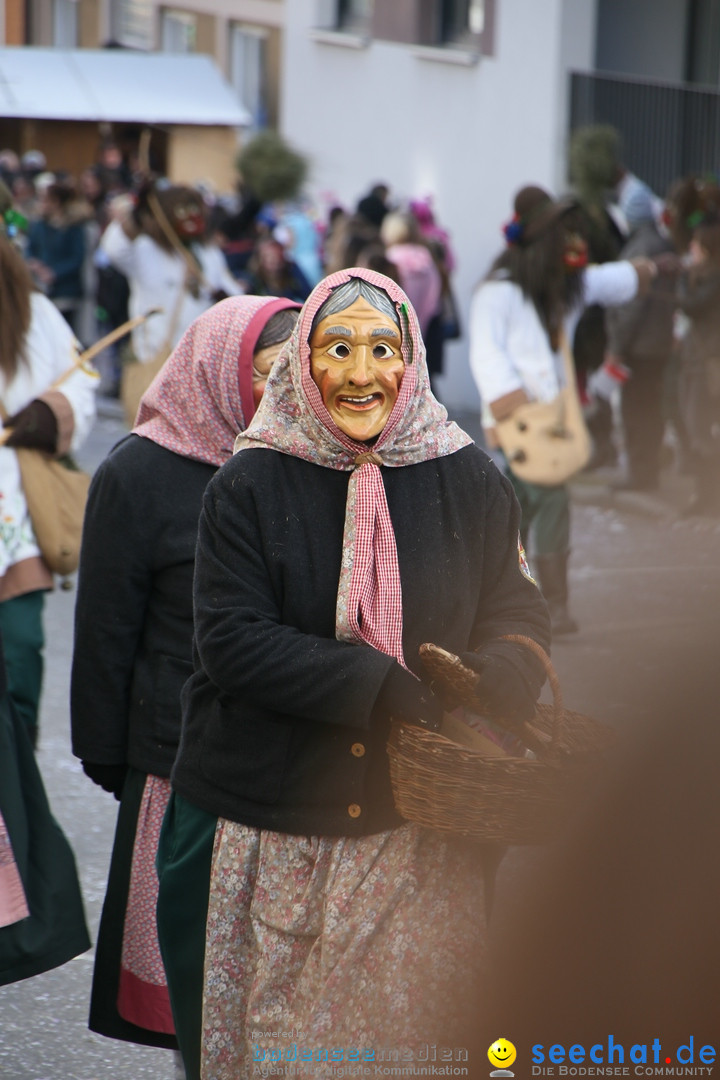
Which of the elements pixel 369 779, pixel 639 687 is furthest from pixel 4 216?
pixel 639 687

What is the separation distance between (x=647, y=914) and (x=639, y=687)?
0.20m

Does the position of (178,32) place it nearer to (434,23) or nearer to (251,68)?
(251,68)

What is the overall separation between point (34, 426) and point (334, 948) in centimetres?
244

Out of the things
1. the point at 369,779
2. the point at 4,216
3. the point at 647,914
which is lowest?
the point at 369,779

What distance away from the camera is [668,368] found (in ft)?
36.0

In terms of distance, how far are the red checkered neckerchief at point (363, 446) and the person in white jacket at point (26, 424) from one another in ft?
6.34

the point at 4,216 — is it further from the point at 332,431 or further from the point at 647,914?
the point at 647,914

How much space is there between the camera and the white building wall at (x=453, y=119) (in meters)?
13.8

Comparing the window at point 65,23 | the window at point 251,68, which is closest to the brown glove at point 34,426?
the window at point 251,68

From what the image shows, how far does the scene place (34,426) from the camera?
4.66 metres

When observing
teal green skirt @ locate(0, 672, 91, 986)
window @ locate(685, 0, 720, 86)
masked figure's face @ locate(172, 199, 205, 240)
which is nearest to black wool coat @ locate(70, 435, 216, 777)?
teal green skirt @ locate(0, 672, 91, 986)

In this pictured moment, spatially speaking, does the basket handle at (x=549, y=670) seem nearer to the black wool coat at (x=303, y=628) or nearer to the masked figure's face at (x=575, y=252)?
the black wool coat at (x=303, y=628)

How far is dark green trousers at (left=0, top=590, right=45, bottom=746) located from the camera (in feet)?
14.8

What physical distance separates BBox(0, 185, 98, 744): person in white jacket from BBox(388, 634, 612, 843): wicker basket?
216cm
